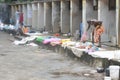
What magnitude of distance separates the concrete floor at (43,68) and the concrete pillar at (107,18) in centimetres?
317

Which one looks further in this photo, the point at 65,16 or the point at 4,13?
the point at 4,13

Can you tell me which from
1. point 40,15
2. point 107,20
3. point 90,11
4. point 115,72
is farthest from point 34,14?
point 115,72

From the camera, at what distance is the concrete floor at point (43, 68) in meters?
11.9

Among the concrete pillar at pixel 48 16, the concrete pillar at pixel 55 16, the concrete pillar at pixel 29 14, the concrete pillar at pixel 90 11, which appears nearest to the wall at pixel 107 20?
the concrete pillar at pixel 90 11

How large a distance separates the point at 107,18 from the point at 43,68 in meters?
6.87

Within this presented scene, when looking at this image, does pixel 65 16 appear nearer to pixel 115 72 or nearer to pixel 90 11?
pixel 90 11

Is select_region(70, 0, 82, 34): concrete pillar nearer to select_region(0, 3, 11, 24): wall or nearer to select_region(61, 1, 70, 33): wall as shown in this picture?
select_region(61, 1, 70, 33): wall

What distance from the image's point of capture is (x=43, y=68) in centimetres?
1373

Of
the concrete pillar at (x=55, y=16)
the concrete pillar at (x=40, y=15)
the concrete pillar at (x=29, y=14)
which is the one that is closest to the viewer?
the concrete pillar at (x=55, y=16)

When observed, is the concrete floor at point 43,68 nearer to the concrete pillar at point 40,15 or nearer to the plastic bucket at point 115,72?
A: the plastic bucket at point 115,72

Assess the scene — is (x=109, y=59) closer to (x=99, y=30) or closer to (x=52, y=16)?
(x=99, y=30)

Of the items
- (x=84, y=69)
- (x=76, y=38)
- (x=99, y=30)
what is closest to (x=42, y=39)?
(x=76, y=38)

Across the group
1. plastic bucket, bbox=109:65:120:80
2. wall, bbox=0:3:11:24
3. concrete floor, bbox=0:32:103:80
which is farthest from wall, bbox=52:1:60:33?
plastic bucket, bbox=109:65:120:80

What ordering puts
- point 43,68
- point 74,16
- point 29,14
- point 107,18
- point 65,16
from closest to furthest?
1. point 43,68
2. point 107,18
3. point 74,16
4. point 65,16
5. point 29,14
